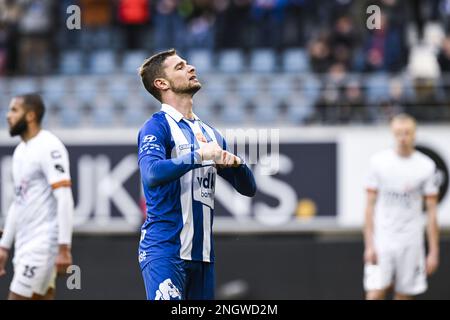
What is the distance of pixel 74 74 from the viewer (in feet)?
54.2

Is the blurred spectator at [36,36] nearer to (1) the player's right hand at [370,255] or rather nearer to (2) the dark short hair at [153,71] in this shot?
(1) the player's right hand at [370,255]

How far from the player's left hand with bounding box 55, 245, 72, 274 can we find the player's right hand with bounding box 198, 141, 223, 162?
92.3 inches

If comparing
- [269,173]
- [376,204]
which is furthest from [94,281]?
[376,204]

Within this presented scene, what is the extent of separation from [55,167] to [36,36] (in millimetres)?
9523

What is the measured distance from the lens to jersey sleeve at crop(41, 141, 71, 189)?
809cm

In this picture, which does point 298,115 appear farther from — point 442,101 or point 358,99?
point 442,101

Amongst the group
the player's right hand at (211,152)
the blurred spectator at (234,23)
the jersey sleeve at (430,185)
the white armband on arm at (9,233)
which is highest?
the blurred spectator at (234,23)

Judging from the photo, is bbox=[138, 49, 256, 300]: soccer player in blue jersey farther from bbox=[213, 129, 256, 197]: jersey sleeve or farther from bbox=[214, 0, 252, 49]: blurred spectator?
bbox=[214, 0, 252, 49]: blurred spectator

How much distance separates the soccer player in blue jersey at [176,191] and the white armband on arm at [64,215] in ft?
5.62

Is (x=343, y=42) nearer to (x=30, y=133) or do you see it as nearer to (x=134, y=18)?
(x=134, y=18)

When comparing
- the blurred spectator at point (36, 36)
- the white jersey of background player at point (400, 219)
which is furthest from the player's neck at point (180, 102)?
the blurred spectator at point (36, 36)

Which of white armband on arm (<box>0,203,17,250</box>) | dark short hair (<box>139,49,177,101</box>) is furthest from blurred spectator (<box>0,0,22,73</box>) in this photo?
dark short hair (<box>139,49,177,101</box>)

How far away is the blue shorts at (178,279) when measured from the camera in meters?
6.24
